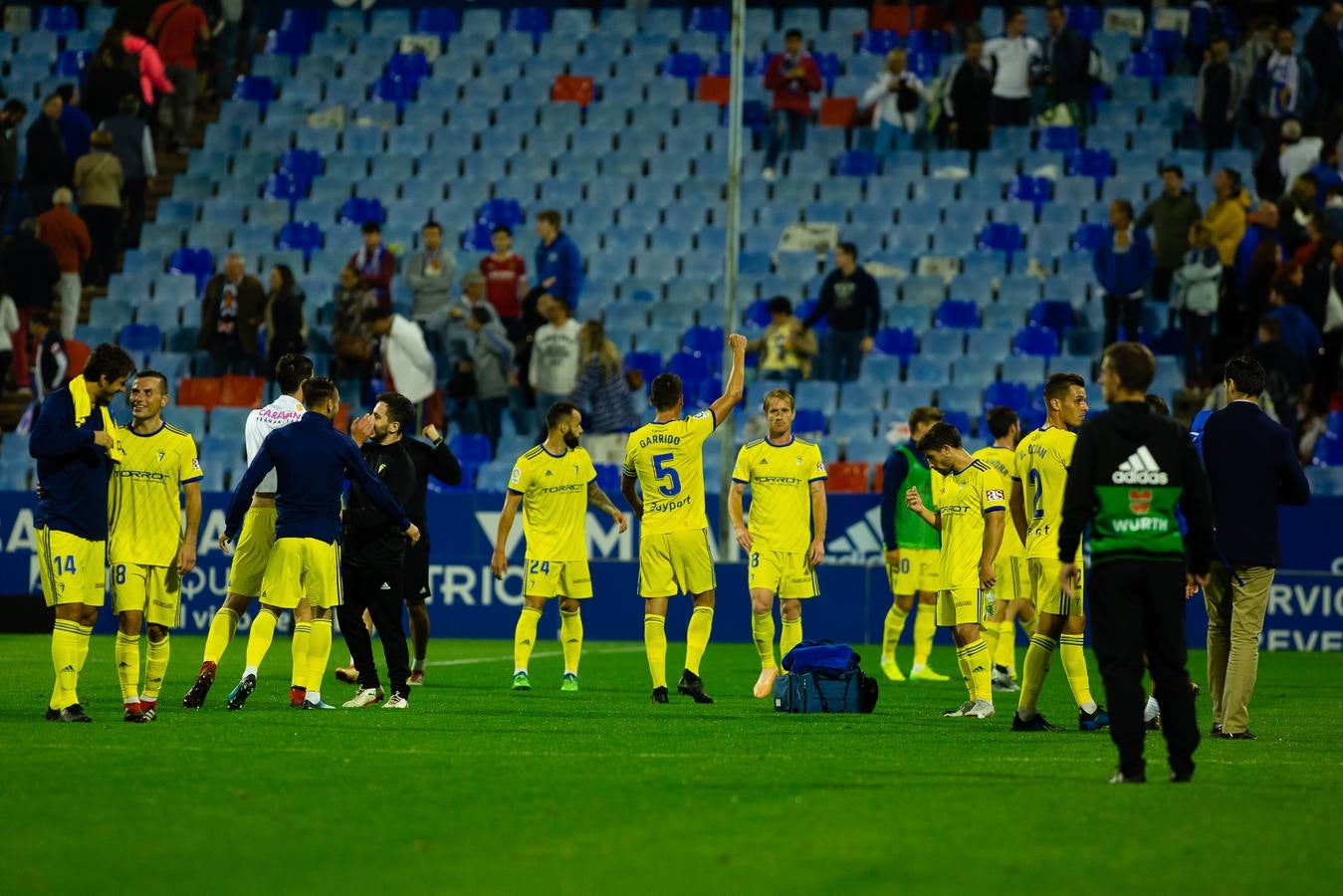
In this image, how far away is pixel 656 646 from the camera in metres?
13.9

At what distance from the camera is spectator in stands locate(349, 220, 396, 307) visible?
24906 millimetres

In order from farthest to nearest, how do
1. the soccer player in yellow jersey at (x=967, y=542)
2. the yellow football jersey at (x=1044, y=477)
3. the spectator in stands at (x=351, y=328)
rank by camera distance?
the spectator in stands at (x=351, y=328) → the soccer player in yellow jersey at (x=967, y=542) → the yellow football jersey at (x=1044, y=477)

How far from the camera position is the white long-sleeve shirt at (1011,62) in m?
27.0

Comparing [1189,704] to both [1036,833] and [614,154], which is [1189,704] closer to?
[1036,833]

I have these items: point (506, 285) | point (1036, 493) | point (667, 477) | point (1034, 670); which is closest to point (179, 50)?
point (506, 285)

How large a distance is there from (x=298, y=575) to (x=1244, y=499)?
5.89m

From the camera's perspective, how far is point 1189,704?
29.2 feet

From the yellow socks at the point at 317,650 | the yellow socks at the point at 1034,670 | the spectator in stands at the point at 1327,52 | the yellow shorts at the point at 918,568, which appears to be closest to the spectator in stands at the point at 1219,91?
the spectator in stands at the point at 1327,52

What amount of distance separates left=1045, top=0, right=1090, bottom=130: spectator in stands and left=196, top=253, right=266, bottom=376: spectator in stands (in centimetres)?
1153

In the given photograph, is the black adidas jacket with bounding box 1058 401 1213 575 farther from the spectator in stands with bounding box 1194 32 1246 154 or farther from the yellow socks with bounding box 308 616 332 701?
the spectator in stands with bounding box 1194 32 1246 154

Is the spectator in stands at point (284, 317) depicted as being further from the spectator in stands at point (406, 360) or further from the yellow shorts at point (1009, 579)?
the yellow shorts at point (1009, 579)

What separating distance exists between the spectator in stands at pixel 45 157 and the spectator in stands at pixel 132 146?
2.33 ft

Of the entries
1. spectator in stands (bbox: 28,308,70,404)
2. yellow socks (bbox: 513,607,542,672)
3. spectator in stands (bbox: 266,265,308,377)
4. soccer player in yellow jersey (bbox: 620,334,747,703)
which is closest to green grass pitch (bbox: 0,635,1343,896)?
soccer player in yellow jersey (bbox: 620,334,747,703)

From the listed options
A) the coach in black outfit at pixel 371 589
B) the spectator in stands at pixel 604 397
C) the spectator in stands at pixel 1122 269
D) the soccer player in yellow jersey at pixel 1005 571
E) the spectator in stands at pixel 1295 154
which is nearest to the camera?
the coach in black outfit at pixel 371 589
